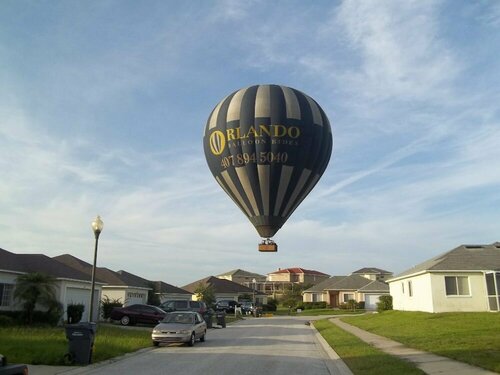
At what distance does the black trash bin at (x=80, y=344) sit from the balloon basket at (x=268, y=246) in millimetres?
11165

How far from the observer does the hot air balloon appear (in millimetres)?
22844

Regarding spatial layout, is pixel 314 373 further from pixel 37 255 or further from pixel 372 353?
pixel 37 255

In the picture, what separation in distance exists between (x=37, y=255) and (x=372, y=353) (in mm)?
25200

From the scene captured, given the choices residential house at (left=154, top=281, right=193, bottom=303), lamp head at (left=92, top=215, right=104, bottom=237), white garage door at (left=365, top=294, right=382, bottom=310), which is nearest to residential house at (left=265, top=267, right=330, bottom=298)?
white garage door at (left=365, top=294, right=382, bottom=310)

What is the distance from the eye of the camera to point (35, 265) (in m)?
31.3

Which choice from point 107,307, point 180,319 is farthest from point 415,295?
point 107,307

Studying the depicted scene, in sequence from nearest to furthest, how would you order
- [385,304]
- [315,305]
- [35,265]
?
[35,265] < [385,304] < [315,305]

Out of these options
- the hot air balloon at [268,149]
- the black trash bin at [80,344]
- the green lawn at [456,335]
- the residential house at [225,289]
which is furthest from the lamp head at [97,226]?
the residential house at [225,289]

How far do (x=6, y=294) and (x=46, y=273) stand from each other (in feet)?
8.55

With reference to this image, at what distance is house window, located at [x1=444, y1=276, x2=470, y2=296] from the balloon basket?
14.4 metres

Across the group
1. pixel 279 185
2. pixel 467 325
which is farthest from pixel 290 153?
pixel 467 325

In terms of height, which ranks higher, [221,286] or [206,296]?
Result: [221,286]

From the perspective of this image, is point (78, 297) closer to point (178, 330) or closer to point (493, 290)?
point (178, 330)

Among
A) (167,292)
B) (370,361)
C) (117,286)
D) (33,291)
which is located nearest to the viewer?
(370,361)
